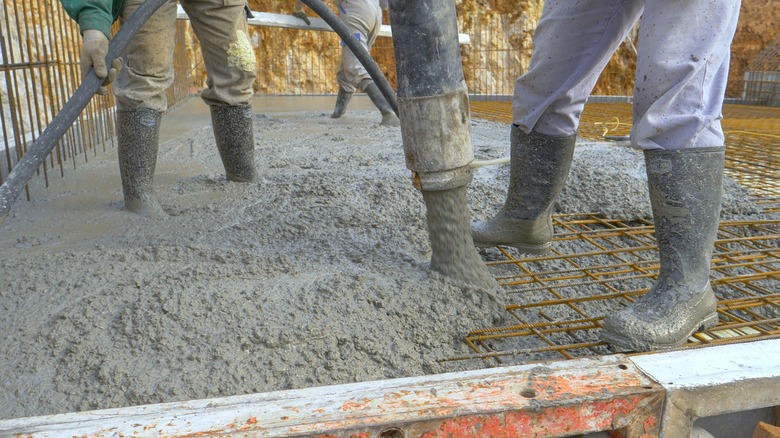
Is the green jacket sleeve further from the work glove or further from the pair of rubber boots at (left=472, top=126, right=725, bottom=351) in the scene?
the pair of rubber boots at (left=472, top=126, right=725, bottom=351)

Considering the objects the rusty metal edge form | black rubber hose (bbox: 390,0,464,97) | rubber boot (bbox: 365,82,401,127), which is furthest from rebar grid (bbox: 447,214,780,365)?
rubber boot (bbox: 365,82,401,127)

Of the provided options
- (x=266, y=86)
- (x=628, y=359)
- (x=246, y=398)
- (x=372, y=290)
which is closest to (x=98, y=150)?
(x=372, y=290)

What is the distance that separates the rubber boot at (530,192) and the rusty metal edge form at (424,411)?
83 centimetres

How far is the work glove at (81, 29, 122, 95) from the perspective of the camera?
157cm

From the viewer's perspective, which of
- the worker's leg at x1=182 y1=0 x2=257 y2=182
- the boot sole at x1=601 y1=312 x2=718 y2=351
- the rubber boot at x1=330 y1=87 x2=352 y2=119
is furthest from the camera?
the rubber boot at x1=330 y1=87 x2=352 y2=119

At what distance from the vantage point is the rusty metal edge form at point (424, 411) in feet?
2.68

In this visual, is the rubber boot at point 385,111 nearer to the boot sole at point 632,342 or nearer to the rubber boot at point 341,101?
the rubber boot at point 341,101

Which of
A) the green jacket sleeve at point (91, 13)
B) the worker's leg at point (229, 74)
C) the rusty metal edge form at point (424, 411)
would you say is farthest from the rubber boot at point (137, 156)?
the rusty metal edge form at point (424, 411)

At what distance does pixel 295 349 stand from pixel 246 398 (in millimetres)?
369

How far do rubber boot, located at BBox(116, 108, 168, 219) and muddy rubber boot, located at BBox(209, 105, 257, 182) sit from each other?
1.08 ft

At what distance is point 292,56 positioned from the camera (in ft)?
36.2

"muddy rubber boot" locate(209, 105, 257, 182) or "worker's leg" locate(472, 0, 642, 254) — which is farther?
"muddy rubber boot" locate(209, 105, 257, 182)

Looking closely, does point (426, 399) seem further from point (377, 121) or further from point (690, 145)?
point (377, 121)

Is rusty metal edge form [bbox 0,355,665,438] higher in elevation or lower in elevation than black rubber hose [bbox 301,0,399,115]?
lower
